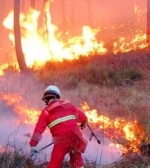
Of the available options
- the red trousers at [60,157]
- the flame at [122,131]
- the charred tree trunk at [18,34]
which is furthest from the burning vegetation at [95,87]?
the red trousers at [60,157]

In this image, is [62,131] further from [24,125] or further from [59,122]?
[24,125]

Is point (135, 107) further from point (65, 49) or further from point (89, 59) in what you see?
point (65, 49)

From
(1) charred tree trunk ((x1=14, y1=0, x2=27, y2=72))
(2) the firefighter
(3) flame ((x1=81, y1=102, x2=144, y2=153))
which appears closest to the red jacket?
(2) the firefighter

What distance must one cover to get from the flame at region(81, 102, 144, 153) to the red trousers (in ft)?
5.63

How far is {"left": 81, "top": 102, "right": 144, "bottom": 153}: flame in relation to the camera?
718cm

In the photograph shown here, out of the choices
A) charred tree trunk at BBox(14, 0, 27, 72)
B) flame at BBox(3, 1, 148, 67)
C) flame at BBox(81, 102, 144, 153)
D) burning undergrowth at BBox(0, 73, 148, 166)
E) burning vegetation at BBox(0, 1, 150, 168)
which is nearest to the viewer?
burning undergrowth at BBox(0, 73, 148, 166)

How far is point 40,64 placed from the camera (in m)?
17.2

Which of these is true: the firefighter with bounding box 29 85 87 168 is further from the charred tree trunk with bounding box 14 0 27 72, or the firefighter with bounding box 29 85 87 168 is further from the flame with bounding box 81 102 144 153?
the charred tree trunk with bounding box 14 0 27 72

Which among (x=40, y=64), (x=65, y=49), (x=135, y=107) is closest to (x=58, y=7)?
(x=65, y=49)

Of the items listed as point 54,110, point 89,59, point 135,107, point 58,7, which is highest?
point 58,7

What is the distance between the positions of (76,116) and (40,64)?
1179cm

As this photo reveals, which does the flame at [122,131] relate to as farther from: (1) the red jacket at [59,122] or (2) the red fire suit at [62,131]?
(1) the red jacket at [59,122]

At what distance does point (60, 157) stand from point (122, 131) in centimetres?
301

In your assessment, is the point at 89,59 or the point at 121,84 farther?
the point at 89,59
